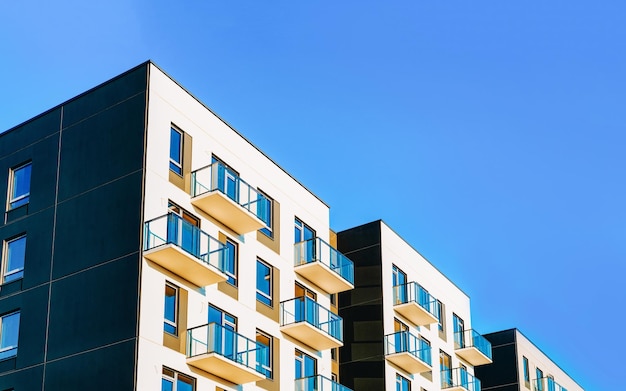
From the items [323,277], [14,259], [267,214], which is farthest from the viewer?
[323,277]

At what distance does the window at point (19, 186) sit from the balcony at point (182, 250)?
6344 millimetres

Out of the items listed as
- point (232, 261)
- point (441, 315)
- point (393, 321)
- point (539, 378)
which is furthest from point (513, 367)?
point (232, 261)

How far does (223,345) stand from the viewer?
3347cm

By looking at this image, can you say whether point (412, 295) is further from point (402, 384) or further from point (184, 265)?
point (184, 265)

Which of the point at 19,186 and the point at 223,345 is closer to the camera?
the point at 223,345

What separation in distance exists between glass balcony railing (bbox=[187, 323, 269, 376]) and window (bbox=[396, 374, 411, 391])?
11979mm

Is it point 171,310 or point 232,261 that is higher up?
point 232,261

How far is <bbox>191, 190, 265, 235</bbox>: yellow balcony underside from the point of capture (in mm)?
34906

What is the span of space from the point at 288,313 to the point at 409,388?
1022cm

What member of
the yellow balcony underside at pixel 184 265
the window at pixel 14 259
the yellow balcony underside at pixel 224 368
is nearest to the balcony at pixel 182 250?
the yellow balcony underside at pixel 184 265

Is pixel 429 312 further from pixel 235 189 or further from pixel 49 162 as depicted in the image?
pixel 49 162

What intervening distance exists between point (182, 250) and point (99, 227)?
3091 millimetres

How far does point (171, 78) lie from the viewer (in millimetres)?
35438

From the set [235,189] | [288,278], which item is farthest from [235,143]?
[288,278]
